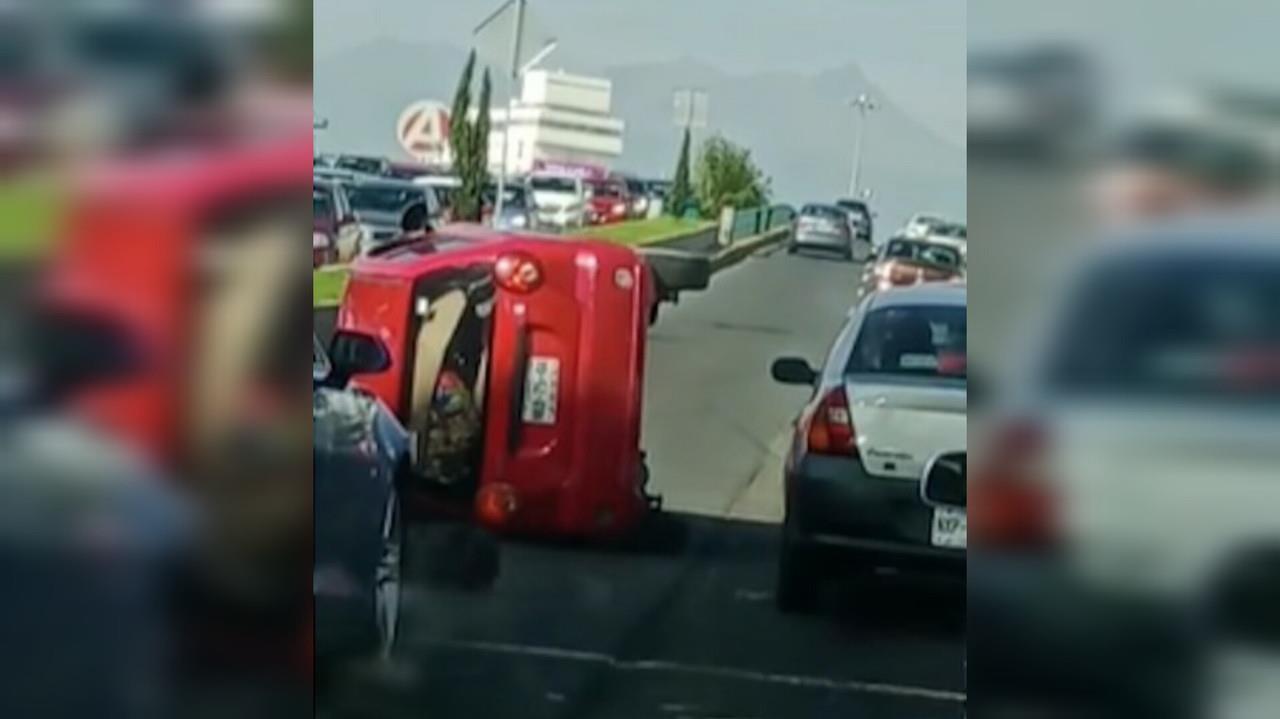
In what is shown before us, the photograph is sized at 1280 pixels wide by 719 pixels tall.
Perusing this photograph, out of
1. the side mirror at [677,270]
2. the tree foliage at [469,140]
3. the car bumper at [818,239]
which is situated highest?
the tree foliage at [469,140]

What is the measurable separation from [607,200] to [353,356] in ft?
1.36

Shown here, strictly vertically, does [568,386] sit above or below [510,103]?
below

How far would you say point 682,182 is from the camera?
9.41 ft

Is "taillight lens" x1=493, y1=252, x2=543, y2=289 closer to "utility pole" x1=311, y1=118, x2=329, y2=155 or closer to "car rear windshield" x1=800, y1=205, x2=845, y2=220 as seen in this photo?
"car rear windshield" x1=800, y1=205, x2=845, y2=220

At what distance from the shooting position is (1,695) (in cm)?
214

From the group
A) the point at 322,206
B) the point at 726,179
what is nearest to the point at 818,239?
the point at 726,179

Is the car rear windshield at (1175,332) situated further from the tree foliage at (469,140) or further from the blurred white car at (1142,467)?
the tree foliage at (469,140)

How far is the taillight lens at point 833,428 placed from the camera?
3389mm

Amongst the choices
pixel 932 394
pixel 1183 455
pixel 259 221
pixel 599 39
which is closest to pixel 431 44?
pixel 599 39

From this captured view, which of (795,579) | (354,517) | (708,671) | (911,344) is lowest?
(708,671)

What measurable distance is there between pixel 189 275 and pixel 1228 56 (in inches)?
38.6

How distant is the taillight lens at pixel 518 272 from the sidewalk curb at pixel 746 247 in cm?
53

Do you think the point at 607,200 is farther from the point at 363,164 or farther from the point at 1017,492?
the point at 1017,492

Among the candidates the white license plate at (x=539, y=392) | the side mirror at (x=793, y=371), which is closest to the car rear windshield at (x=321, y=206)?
the side mirror at (x=793, y=371)
